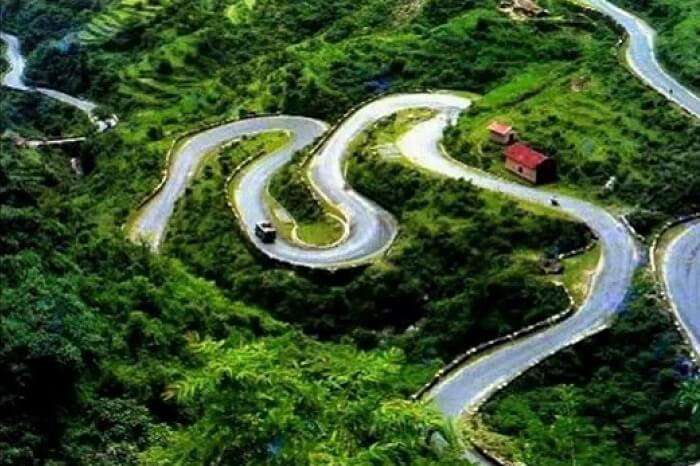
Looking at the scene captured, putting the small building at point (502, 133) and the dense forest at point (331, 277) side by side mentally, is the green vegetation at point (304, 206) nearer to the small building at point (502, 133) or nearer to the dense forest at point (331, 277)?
the dense forest at point (331, 277)

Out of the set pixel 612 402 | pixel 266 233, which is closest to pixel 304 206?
pixel 266 233

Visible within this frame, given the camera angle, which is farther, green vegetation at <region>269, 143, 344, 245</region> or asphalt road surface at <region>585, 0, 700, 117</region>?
asphalt road surface at <region>585, 0, 700, 117</region>

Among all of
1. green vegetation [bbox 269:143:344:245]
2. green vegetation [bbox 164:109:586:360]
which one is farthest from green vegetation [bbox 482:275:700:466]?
green vegetation [bbox 269:143:344:245]

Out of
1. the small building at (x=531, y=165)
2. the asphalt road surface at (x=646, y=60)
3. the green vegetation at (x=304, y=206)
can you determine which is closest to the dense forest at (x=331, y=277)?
the green vegetation at (x=304, y=206)

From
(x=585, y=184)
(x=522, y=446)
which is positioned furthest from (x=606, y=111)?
(x=522, y=446)

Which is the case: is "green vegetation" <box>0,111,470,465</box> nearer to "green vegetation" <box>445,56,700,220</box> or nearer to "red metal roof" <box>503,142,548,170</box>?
"red metal roof" <box>503,142,548,170</box>
